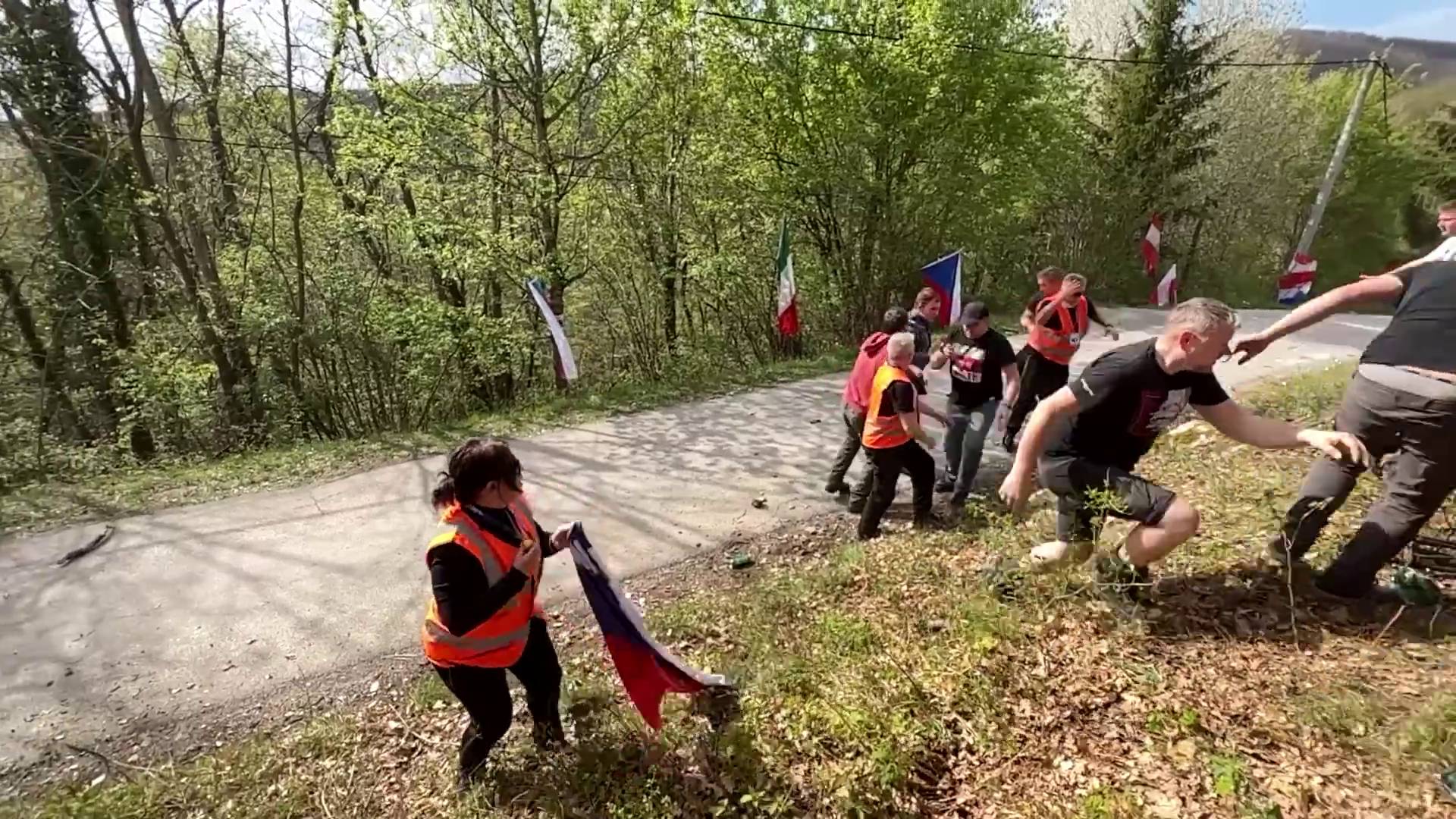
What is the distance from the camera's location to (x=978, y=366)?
546 centimetres

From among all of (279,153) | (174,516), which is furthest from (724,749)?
(279,153)

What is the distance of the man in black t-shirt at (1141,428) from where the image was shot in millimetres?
3035

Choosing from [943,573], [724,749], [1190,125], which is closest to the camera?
[724,749]

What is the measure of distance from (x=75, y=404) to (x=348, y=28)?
7825 millimetres

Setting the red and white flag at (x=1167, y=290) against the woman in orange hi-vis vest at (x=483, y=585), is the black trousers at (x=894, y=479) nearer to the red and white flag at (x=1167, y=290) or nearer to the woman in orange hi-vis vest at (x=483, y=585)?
the woman in orange hi-vis vest at (x=483, y=585)

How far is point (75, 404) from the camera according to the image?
11922mm

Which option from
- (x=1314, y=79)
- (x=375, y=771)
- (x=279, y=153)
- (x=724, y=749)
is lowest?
(x=375, y=771)

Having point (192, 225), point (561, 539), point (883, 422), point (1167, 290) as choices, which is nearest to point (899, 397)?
point (883, 422)

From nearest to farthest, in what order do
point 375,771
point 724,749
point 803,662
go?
point 724,749, point 375,771, point 803,662

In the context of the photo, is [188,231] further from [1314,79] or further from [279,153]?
[1314,79]

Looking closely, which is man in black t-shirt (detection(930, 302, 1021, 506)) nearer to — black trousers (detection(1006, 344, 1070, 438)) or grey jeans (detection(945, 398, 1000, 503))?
grey jeans (detection(945, 398, 1000, 503))

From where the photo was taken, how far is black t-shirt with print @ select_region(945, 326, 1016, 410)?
547 centimetres

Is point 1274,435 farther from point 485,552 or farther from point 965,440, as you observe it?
point 485,552

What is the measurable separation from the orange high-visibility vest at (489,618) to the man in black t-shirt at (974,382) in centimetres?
381
